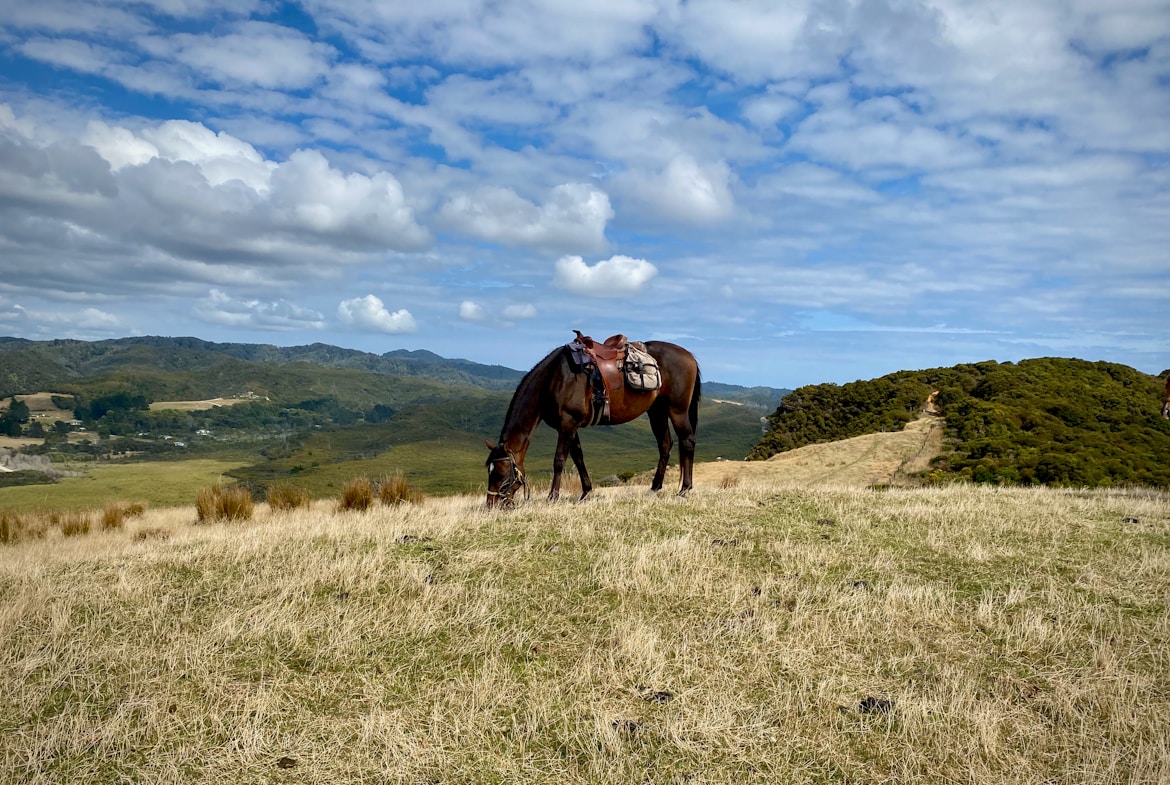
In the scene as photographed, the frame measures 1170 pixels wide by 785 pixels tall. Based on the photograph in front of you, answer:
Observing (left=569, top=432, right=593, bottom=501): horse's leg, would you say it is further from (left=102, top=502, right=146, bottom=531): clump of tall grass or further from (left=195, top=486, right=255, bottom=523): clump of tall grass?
(left=102, top=502, right=146, bottom=531): clump of tall grass

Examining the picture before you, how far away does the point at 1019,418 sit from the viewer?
2791 centimetres

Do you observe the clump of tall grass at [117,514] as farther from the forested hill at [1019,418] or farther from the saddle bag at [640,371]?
the forested hill at [1019,418]

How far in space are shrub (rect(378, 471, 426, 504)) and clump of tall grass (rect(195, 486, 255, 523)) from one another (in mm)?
2997

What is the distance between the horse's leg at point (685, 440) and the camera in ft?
46.2

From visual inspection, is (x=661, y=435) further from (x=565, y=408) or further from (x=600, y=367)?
(x=565, y=408)

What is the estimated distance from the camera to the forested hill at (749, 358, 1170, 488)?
861 inches

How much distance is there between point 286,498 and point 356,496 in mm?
3332

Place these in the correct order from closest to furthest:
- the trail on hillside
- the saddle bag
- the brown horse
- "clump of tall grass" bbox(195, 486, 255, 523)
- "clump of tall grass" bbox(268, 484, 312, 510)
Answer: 1. the brown horse
2. the saddle bag
3. "clump of tall grass" bbox(195, 486, 255, 523)
4. "clump of tall grass" bbox(268, 484, 312, 510)
5. the trail on hillside

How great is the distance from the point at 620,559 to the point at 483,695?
320 centimetres

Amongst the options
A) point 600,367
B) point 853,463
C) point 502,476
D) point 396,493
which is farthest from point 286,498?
point 853,463

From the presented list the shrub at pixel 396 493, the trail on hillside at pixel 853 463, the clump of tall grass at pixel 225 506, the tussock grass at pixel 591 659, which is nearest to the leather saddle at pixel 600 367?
the tussock grass at pixel 591 659

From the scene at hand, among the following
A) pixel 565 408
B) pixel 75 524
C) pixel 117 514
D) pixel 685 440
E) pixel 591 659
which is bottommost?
pixel 75 524

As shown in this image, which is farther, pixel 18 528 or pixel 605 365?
pixel 18 528

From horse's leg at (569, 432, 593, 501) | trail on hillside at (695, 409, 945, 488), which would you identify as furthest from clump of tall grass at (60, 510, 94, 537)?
trail on hillside at (695, 409, 945, 488)
